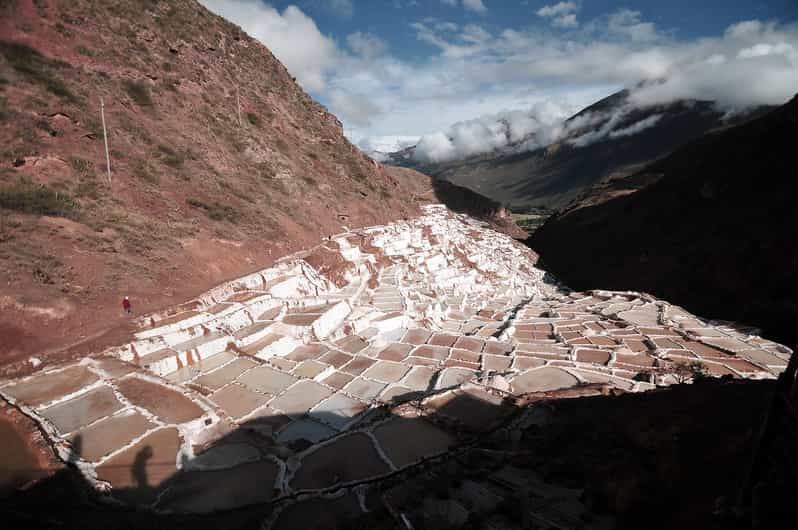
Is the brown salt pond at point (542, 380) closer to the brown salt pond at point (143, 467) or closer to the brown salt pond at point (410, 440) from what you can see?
the brown salt pond at point (410, 440)

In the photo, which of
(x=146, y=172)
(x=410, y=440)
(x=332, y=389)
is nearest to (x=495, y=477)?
(x=410, y=440)

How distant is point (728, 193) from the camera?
34.3 meters

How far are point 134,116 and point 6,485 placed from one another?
20.9 m

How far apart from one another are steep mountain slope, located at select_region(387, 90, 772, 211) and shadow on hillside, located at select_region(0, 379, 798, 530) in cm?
10268

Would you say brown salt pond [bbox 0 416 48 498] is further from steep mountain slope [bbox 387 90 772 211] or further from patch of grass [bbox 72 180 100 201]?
steep mountain slope [bbox 387 90 772 211]

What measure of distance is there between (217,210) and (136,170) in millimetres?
3863

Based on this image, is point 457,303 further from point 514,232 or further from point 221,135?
point 514,232

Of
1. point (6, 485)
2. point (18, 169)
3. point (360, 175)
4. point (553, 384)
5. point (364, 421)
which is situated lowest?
point (553, 384)

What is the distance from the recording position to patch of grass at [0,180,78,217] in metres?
12.9

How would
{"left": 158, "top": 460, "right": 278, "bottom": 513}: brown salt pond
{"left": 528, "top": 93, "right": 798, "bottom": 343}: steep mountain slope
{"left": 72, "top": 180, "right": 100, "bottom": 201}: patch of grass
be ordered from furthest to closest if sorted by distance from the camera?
{"left": 528, "top": 93, "right": 798, "bottom": 343}: steep mountain slope < {"left": 72, "top": 180, "right": 100, "bottom": 201}: patch of grass < {"left": 158, "top": 460, "right": 278, "bottom": 513}: brown salt pond

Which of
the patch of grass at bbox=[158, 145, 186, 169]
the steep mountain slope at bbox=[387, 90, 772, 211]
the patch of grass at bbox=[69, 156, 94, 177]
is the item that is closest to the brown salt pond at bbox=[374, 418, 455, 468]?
the patch of grass at bbox=[69, 156, 94, 177]

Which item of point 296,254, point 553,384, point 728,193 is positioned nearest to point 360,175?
point 296,254

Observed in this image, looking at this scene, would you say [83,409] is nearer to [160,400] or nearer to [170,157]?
[160,400]

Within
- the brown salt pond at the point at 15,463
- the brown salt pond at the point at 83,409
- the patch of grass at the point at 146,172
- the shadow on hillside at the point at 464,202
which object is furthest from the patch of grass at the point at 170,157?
the shadow on hillside at the point at 464,202
